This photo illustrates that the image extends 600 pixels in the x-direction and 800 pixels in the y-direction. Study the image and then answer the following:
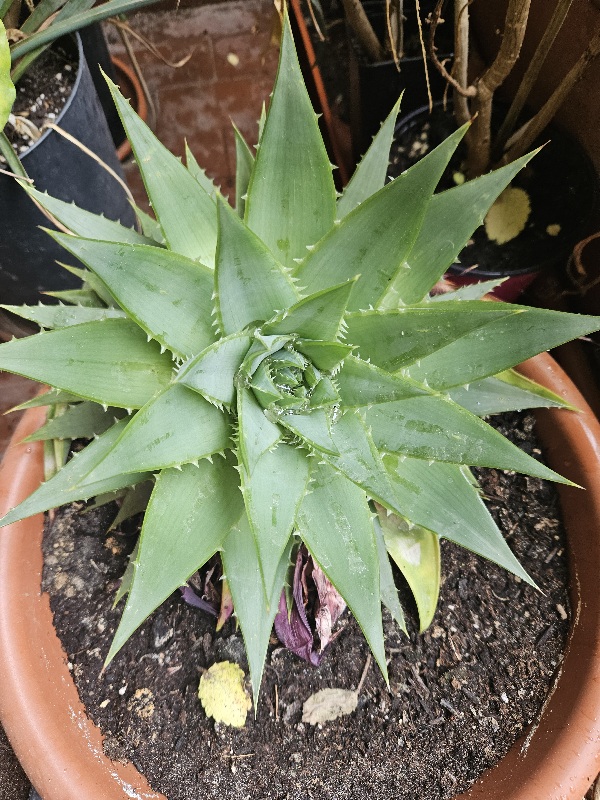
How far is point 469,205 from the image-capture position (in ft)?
2.49

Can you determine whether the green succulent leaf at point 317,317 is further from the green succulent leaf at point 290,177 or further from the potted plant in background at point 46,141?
the potted plant in background at point 46,141

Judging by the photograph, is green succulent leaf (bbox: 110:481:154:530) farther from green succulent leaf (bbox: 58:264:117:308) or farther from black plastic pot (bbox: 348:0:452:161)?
black plastic pot (bbox: 348:0:452:161)

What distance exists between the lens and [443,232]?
0.77 m

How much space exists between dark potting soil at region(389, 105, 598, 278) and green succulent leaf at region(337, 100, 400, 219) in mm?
483

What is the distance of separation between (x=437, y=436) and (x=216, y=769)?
61cm

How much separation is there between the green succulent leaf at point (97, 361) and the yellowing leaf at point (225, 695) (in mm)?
491

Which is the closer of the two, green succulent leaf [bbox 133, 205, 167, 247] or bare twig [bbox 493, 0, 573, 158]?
green succulent leaf [bbox 133, 205, 167, 247]

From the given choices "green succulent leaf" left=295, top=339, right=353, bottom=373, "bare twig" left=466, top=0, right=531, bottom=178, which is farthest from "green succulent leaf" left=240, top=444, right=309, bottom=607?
"bare twig" left=466, top=0, right=531, bottom=178

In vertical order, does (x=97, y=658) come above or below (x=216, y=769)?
above

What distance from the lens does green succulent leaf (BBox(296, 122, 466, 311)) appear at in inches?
25.2

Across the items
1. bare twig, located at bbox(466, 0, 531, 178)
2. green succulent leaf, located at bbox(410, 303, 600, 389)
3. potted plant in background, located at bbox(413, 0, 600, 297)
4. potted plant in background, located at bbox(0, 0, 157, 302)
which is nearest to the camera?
green succulent leaf, located at bbox(410, 303, 600, 389)

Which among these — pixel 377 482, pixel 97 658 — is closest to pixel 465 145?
pixel 377 482

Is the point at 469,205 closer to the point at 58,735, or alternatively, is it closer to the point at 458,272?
the point at 458,272

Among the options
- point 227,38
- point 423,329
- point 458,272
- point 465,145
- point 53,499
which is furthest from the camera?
point 227,38
